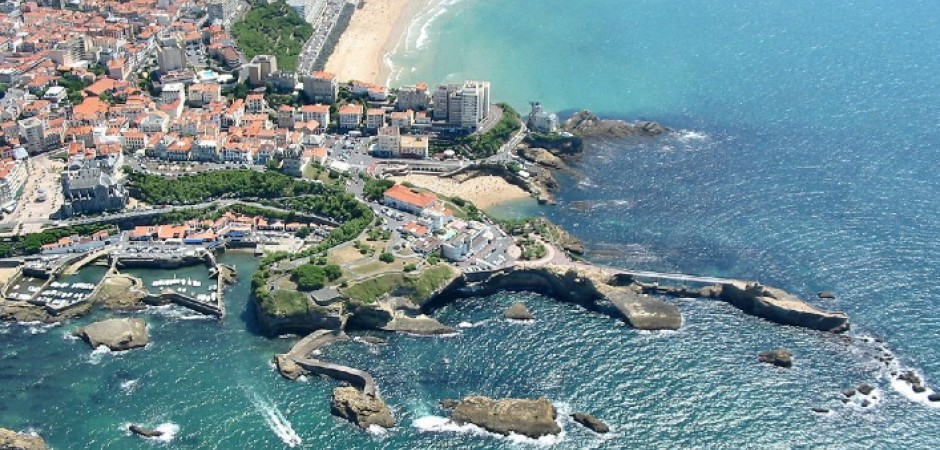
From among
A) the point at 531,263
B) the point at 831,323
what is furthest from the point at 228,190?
the point at 831,323

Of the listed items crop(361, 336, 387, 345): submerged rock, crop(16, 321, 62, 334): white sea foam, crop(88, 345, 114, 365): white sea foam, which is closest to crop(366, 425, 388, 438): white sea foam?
crop(361, 336, 387, 345): submerged rock

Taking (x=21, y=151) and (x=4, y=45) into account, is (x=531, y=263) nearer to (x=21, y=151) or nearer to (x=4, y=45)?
(x=21, y=151)

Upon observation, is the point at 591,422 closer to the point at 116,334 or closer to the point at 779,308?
the point at 779,308

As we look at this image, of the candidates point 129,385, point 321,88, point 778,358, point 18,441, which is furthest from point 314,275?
point 321,88

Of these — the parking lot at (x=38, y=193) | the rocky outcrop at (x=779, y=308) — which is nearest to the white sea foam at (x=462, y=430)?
the rocky outcrop at (x=779, y=308)

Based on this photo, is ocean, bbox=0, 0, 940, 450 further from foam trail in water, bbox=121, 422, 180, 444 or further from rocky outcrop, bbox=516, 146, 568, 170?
rocky outcrop, bbox=516, 146, 568, 170
